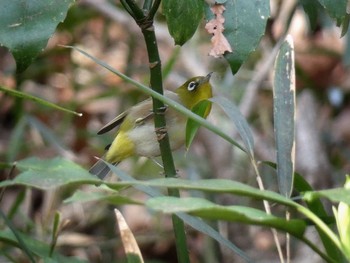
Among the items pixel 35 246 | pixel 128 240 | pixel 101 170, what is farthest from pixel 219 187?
pixel 101 170

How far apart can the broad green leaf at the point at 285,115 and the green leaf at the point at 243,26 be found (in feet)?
0.31

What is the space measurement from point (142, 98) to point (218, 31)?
6.50ft

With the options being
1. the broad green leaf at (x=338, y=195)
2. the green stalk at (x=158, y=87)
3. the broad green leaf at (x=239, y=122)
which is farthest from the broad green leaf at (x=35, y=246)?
the broad green leaf at (x=338, y=195)

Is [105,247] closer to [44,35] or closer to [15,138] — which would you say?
[15,138]

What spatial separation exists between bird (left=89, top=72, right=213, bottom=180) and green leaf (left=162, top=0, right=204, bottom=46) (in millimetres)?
707

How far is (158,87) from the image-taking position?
4.13 feet

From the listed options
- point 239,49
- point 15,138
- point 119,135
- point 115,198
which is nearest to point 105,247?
point 15,138

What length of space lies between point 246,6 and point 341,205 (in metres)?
0.29

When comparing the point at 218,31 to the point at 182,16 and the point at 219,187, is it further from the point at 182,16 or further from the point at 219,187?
the point at 219,187

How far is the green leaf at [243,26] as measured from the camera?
116 cm

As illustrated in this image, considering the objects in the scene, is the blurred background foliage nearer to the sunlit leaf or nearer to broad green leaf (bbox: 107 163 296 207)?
the sunlit leaf

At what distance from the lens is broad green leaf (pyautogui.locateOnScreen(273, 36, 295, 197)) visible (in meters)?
1.20

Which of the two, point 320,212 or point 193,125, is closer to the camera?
point 320,212

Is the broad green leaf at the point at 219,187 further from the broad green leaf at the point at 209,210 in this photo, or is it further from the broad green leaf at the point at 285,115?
the broad green leaf at the point at 285,115
